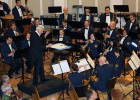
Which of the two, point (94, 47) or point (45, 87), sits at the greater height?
point (94, 47)

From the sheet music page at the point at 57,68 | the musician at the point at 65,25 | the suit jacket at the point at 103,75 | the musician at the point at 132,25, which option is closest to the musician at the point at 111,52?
the musician at the point at 132,25

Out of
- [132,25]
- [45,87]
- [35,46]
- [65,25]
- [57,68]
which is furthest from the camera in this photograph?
[132,25]

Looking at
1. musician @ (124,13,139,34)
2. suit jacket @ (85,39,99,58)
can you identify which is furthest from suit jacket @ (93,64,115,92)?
musician @ (124,13,139,34)

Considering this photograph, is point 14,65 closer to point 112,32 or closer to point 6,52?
point 6,52

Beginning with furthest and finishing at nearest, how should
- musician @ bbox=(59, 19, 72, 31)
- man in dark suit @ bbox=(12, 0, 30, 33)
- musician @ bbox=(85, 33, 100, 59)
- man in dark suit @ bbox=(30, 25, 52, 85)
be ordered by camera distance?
1. man in dark suit @ bbox=(12, 0, 30, 33)
2. musician @ bbox=(59, 19, 72, 31)
3. musician @ bbox=(85, 33, 100, 59)
4. man in dark suit @ bbox=(30, 25, 52, 85)

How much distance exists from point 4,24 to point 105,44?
4971 millimetres

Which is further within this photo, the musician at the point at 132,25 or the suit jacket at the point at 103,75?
the musician at the point at 132,25

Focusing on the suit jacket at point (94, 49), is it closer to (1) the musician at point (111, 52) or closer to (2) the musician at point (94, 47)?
(2) the musician at point (94, 47)

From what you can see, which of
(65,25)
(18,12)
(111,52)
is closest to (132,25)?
(111,52)

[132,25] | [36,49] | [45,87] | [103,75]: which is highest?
[132,25]

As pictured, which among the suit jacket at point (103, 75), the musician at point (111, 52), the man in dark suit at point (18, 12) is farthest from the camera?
the man in dark suit at point (18, 12)

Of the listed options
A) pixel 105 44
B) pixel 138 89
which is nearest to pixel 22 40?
pixel 105 44

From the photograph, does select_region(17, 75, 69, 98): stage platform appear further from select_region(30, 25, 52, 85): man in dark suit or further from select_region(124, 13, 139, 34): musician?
select_region(124, 13, 139, 34): musician

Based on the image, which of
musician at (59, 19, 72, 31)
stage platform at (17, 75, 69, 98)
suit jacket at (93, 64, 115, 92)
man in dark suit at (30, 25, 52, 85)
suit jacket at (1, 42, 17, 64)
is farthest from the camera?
musician at (59, 19, 72, 31)
